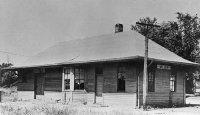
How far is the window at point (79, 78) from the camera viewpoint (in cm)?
2279

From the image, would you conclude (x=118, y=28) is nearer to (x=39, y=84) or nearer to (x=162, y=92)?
(x=162, y=92)

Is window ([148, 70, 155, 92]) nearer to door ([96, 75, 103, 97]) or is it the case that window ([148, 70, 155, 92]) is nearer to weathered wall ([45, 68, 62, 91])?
door ([96, 75, 103, 97])

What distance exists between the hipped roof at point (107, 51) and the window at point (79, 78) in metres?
0.78

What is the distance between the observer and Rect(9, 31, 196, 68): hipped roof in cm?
2058

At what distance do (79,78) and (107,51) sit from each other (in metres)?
2.83

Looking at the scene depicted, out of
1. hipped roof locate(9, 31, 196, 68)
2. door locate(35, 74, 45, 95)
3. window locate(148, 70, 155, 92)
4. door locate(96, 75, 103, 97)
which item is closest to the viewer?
window locate(148, 70, 155, 92)

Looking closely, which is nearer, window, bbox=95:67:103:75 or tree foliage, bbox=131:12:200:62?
window, bbox=95:67:103:75

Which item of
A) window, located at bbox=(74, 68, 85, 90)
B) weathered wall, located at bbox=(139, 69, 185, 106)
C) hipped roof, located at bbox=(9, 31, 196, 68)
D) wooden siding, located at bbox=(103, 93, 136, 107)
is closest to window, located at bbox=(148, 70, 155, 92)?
weathered wall, located at bbox=(139, 69, 185, 106)

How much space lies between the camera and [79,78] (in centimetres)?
2292

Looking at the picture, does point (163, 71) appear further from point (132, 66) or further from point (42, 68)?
point (42, 68)

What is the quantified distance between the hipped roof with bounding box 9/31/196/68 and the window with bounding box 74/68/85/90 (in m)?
0.78

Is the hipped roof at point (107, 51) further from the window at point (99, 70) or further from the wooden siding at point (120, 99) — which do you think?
the wooden siding at point (120, 99)

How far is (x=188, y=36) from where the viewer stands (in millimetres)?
44188

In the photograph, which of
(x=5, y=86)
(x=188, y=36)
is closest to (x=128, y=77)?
(x=188, y=36)
